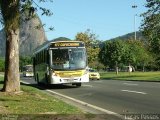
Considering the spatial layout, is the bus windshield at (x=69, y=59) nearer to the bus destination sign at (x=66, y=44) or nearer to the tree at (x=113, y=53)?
the bus destination sign at (x=66, y=44)

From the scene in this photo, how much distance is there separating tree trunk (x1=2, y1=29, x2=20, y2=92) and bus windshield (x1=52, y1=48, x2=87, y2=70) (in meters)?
8.56

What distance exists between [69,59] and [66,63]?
321 millimetres

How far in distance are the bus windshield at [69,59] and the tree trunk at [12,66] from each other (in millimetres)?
8562

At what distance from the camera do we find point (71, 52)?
31.7m

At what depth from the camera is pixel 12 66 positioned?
2280 centimetres

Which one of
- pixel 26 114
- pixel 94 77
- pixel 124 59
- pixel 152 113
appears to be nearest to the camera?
pixel 26 114

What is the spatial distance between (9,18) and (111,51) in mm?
71279

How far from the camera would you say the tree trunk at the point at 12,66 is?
73.8ft

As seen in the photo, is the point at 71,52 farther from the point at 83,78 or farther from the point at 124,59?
the point at 124,59

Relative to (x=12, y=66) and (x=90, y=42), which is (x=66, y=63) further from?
(x=90, y=42)

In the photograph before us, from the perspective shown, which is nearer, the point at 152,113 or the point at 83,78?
the point at 152,113

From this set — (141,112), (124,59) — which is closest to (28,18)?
(141,112)

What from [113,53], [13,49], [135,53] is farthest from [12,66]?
[135,53]

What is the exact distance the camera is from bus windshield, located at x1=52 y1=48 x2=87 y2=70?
1235 inches
